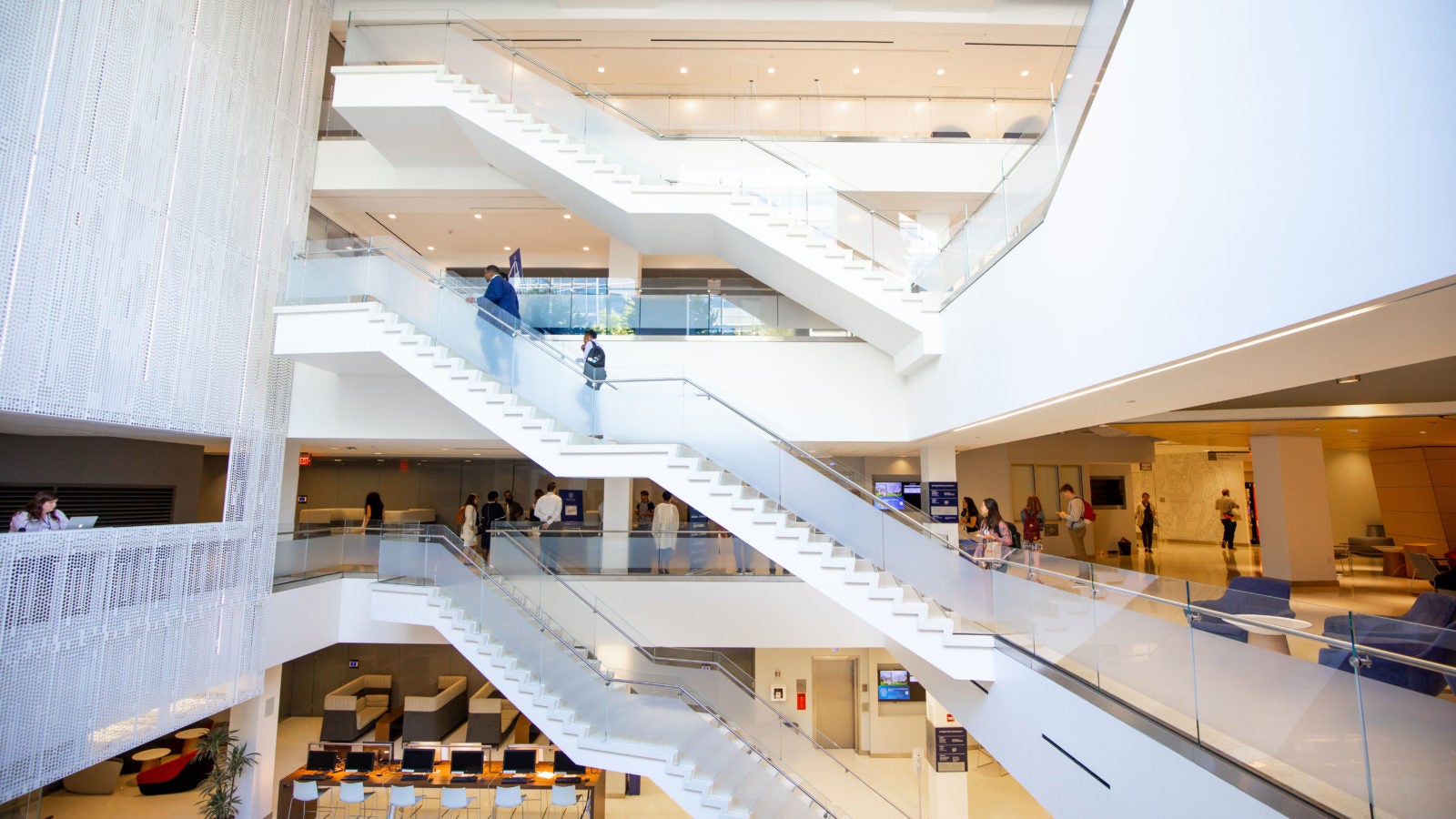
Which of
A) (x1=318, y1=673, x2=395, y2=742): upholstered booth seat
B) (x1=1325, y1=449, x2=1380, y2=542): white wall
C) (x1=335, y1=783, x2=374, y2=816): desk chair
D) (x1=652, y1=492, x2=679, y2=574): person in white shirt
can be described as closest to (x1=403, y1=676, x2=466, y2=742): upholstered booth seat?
Answer: (x1=318, y1=673, x2=395, y2=742): upholstered booth seat

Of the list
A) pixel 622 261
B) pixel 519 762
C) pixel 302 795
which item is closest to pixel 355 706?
pixel 302 795

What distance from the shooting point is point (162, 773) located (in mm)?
11195

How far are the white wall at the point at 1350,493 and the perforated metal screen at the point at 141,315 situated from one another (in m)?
20.5

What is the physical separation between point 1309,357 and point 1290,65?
172cm

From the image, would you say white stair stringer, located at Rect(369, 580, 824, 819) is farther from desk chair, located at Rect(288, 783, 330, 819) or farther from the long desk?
desk chair, located at Rect(288, 783, 330, 819)

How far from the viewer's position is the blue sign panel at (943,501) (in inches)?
441

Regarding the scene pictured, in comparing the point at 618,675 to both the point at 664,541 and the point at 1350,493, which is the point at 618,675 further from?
the point at 1350,493

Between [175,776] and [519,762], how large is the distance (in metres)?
5.59

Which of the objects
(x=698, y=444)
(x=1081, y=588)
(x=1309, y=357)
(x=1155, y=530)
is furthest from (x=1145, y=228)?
(x=1155, y=530)

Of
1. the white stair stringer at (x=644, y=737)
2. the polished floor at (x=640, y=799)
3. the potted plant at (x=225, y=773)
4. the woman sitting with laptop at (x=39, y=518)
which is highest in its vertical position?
the woman sitting with laptop at (x=39, y=518)

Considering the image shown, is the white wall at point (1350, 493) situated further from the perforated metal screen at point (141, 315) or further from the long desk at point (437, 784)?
the perforated metal screen at point (141, 315)

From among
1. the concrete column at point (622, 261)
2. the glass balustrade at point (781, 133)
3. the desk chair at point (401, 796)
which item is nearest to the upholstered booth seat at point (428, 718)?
the desk chair at point (401, 796)

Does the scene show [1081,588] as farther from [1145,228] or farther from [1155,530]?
[1155,530]

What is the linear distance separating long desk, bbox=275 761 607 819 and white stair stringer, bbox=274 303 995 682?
6208mm
